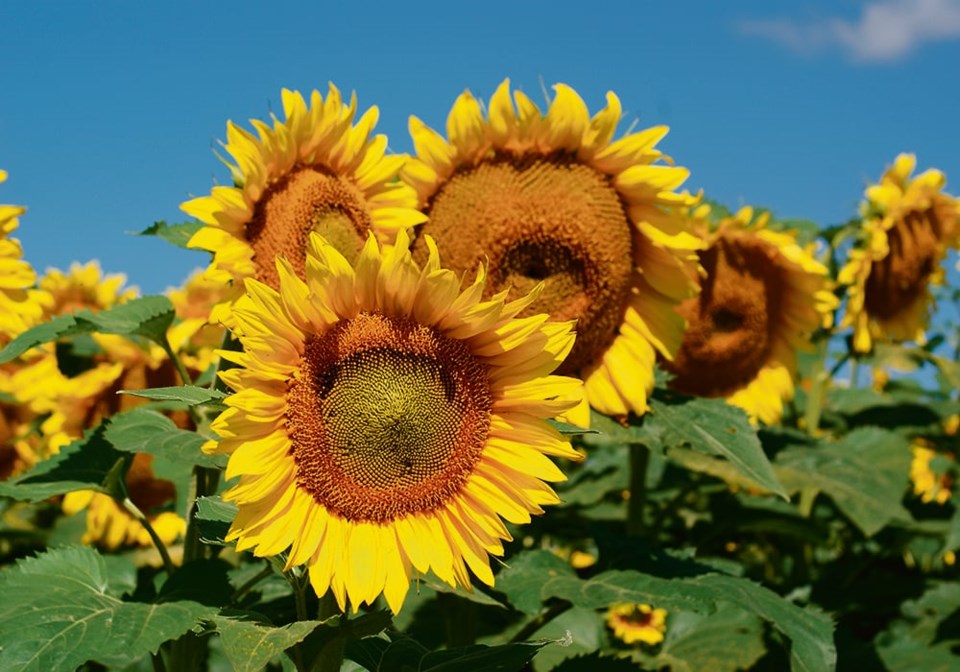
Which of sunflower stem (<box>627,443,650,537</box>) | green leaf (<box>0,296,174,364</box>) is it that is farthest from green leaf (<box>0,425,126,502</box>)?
sunflower stem (<box>627,443,650,537</box>)

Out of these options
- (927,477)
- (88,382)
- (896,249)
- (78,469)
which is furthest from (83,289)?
(927,477)

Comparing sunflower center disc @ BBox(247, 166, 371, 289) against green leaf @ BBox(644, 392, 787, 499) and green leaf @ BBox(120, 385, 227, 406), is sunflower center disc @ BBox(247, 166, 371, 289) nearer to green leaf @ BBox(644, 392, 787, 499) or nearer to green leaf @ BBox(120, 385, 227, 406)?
green leaf @ BBox(120, 385, 227, 406)

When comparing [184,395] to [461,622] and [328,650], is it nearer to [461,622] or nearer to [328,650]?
[328,650]

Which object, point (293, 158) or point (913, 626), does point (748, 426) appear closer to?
point (293, 158)

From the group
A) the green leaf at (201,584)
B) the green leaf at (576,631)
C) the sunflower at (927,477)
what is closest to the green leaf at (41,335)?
the green leaf at (201,584)

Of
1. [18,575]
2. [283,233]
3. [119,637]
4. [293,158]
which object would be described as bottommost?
[119,637]

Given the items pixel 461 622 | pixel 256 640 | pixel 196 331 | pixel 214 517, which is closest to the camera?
pixel 256 640

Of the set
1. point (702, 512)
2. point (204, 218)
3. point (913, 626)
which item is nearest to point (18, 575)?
point (204, 218)
